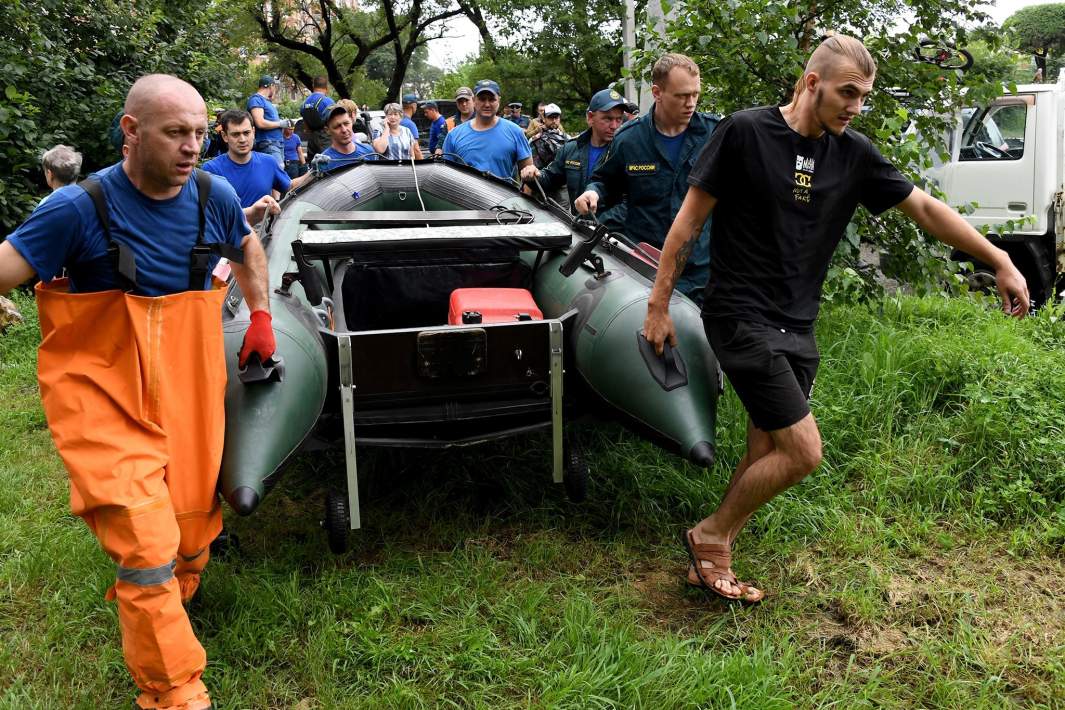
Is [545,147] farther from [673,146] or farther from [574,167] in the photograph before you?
[673,146]

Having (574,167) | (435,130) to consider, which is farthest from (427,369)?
(435,130)

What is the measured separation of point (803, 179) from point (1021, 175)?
16.5 ft

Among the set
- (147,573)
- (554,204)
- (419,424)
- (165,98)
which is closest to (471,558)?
(419,424)

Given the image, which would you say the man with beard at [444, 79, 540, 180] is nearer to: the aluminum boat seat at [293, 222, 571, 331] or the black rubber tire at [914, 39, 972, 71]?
the aluminum boat seat at [293, 222, 571, 331]

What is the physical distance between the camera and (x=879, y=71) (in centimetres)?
507

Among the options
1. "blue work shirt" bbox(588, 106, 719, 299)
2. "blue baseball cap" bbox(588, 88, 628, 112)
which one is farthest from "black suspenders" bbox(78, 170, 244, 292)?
"blue baseball cap" bbox(588, 88, 628, 112)

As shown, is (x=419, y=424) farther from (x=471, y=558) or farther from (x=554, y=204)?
(x=554, y=204)

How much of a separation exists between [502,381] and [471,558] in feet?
2.36

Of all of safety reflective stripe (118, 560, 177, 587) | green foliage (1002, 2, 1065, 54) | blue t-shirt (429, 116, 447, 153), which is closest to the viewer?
safety reflective stripe (118, 560, 177, 587)

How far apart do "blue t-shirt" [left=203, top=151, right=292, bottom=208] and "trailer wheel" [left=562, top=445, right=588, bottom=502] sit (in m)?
2.96

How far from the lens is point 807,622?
3.02 m

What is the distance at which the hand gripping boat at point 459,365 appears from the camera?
122 inches

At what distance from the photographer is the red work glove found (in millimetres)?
2934

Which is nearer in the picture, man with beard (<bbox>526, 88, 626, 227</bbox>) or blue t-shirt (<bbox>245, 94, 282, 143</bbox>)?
man with beard (<bbox>526, 88, 626, 227</bbox>)
